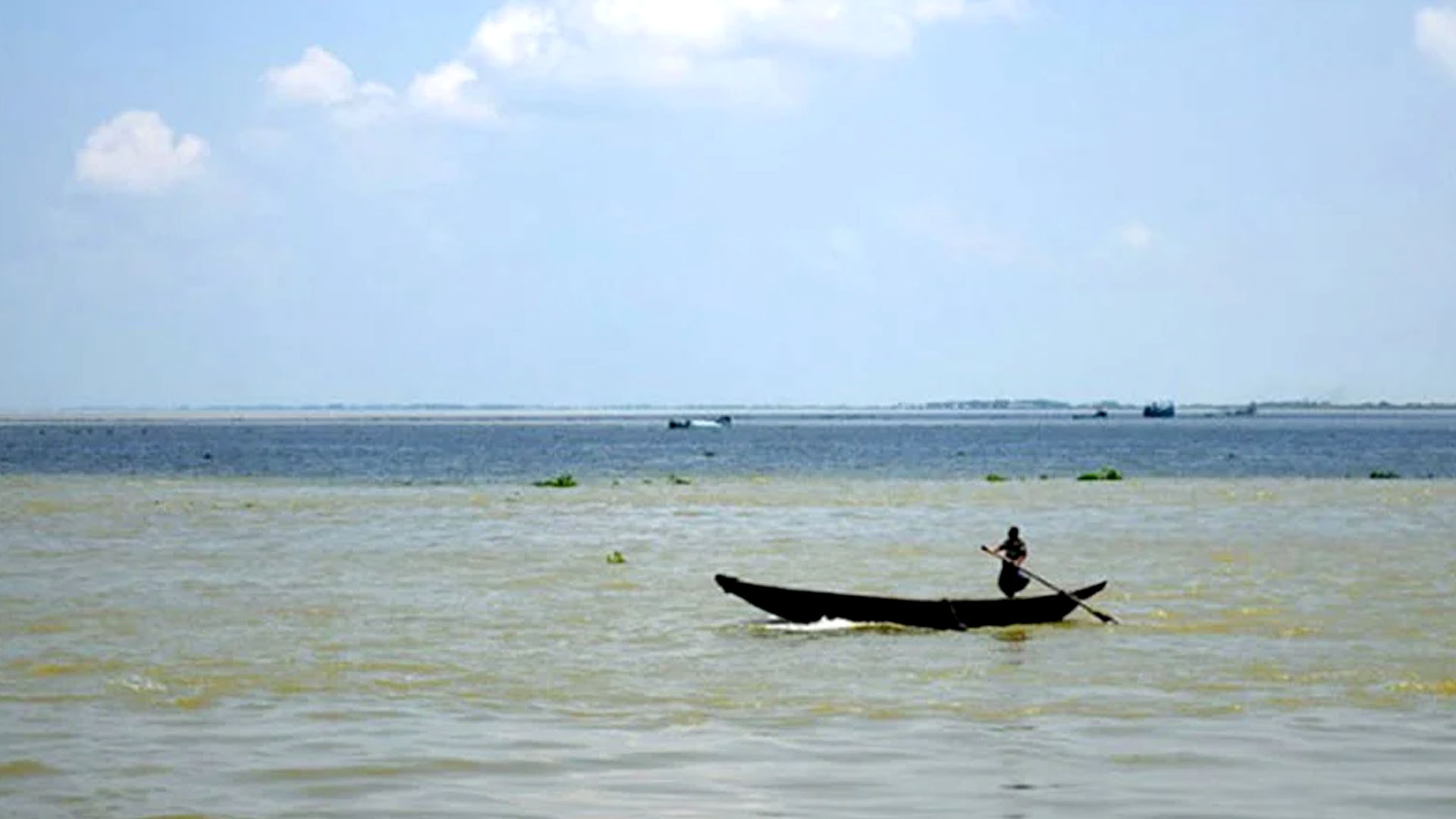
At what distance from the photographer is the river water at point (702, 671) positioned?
17828mm

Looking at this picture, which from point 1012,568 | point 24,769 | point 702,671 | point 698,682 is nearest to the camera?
point 24,769

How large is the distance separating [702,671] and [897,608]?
4791 millimetres

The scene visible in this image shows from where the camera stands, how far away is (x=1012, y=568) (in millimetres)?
31141

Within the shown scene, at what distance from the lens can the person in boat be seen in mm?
31125

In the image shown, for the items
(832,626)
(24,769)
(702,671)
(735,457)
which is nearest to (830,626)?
(832,626)

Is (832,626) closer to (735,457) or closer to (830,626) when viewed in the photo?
(830,626)

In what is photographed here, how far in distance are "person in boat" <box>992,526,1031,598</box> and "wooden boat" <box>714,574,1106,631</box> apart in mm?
678

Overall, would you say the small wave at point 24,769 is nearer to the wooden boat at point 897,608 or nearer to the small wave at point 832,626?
the wooden boat at point 897,608

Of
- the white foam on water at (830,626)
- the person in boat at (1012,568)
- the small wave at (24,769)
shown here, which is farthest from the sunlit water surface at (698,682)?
the person in boat at (1012,568)

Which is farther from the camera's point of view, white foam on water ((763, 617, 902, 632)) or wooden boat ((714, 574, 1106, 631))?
white foam on water ((763, 617, 902, 632))

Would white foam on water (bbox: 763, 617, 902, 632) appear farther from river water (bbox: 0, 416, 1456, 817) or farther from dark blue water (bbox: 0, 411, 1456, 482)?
dark blue water (bbox: 0, 411, 1456, 482)

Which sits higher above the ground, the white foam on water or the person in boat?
the person in boat

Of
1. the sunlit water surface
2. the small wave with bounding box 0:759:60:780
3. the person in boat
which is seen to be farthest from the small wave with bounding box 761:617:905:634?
the small wave with bounding box 0:759:60:780

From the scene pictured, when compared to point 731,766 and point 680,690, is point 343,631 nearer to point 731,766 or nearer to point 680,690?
point 680,690
